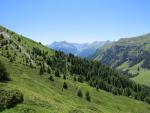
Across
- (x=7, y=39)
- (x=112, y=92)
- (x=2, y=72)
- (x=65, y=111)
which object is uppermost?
(x=7, y=39)

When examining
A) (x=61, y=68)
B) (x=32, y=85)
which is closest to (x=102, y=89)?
(x=61, y=68)

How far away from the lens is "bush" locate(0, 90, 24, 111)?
54562 mm

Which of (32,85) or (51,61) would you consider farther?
(51,61)

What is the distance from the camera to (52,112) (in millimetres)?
54500

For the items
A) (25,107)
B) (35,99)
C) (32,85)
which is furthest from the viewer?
(32,85)

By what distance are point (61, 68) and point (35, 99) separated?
12092 centimetres

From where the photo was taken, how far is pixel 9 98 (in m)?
55.2

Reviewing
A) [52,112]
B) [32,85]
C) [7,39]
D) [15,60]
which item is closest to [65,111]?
[52,112]

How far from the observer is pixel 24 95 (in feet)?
199

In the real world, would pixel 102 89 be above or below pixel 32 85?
below

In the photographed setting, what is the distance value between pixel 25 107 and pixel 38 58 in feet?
395

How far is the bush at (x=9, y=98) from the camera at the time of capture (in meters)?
54.6

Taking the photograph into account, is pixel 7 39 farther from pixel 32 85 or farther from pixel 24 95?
pixel 24 95

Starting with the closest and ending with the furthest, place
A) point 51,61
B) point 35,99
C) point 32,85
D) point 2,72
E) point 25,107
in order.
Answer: point 25,107 → point 35,99 → point 2,72 → point 32,85 → point 51,61
